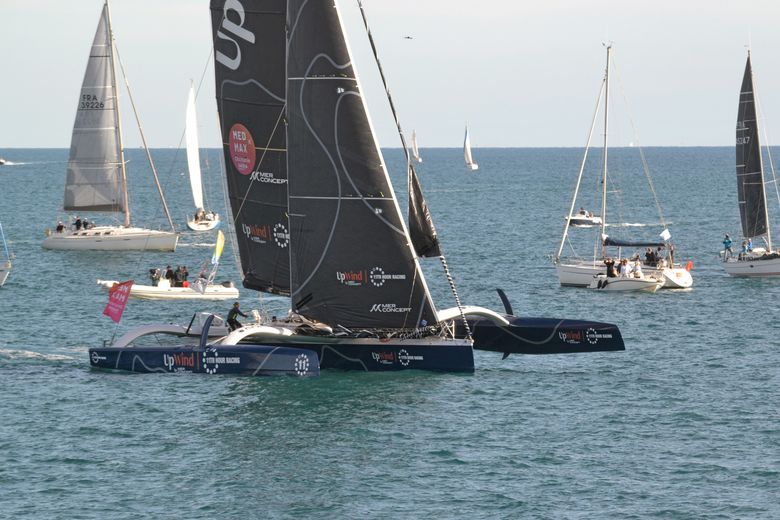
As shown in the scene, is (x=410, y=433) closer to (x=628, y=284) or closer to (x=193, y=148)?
(x=628, y=284)

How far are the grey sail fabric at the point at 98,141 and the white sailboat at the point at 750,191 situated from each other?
34684 millimetres

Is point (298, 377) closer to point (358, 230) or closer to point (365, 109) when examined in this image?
point (358, 230)

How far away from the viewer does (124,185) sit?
2788 inches

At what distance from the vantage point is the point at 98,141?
233 ft

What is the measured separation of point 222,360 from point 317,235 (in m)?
4.55

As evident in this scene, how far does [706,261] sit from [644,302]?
19.0 m

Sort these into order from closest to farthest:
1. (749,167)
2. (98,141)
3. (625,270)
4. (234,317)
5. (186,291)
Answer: (234,317) < (186,291) < (625,270) < (749,167) < (98,141)

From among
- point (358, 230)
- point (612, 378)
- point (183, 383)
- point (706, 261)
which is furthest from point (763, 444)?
point (706, 261)

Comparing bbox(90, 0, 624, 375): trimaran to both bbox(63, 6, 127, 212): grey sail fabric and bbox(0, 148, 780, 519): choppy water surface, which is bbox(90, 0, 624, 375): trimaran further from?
bbox(63, 6, 127, 212): grey sail fabric

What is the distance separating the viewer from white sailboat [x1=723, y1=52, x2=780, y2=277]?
6344cm

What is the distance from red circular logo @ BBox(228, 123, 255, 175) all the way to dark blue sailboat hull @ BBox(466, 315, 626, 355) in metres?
8.42

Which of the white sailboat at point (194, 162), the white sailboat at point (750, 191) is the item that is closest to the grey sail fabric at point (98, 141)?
the white sailboat at point (194, 162)

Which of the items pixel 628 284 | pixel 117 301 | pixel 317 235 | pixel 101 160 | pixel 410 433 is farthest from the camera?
pixel 101 160

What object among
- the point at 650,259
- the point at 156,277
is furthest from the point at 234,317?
the point at 650,259
